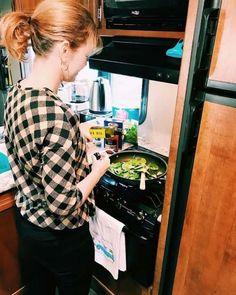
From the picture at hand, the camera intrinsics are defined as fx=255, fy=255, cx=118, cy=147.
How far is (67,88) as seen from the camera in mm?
1996

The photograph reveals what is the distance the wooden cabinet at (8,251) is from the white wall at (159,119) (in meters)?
0.91

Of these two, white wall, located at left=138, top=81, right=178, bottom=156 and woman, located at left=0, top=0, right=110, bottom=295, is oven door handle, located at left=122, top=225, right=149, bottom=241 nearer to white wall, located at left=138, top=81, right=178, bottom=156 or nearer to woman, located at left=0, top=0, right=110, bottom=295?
woman, located at left=0, top=0, right=110, bottom=295

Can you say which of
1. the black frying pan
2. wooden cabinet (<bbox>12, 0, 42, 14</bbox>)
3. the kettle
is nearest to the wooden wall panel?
the black frying pan

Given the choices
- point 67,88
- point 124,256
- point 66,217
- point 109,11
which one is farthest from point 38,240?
point 67,88

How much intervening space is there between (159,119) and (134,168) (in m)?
0.45

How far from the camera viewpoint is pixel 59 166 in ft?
2.52

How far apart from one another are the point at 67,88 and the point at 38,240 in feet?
4.30

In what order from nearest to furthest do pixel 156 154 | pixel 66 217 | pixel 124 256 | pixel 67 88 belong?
pixel 66 217
pixel 124 256
pixel 156 154
pixel 67 88

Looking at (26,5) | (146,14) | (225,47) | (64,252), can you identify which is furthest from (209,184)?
(26,5)

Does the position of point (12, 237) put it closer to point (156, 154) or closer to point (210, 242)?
point (156, 154)

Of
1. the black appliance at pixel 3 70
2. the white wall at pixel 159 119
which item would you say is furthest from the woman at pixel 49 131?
the black appliance at pixel 3 70

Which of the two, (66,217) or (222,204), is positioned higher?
(222,204)

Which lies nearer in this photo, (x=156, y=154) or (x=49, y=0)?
(x=49, y=0)

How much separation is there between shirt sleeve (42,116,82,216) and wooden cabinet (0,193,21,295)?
2.07ft
